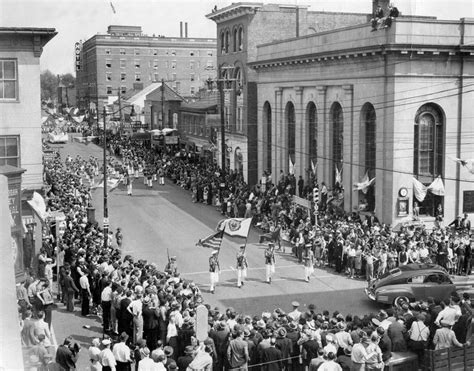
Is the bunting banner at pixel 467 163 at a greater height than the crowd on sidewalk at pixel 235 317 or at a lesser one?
greater

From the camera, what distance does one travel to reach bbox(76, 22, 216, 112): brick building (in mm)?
106438

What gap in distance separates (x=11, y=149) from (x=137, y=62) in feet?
270

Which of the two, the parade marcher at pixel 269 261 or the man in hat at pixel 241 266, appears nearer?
the man in hat at pixel 241 266

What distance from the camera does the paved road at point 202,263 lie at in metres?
24.3

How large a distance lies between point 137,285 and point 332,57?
24.2m

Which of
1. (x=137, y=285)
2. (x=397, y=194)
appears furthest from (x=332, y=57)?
(x=137, y=285)

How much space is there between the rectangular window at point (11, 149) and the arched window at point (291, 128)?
73.0 feet

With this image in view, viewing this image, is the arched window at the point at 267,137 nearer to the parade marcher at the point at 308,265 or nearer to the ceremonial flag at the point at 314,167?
the ceremonial flag at the point at 314,167

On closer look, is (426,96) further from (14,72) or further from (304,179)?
(14,72)

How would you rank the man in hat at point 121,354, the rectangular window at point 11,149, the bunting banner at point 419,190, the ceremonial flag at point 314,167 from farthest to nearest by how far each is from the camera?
the ceremonial flag at point 314,167 < the bunting banner at point 419,190 < the rectangular window at point 11,149 < the man in hat at point 121,354

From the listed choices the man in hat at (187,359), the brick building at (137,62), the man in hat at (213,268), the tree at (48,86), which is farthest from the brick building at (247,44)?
the tree at (48,86)

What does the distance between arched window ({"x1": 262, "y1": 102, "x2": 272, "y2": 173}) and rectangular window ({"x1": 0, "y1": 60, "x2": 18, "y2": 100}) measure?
83.8 feet

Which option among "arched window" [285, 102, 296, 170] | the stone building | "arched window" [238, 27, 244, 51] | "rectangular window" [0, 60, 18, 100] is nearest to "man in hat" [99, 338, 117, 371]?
"rectangular window" [0, 60, 18, 100]

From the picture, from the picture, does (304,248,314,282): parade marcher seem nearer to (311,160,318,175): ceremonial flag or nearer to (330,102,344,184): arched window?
(330,102,344,184): arched window
